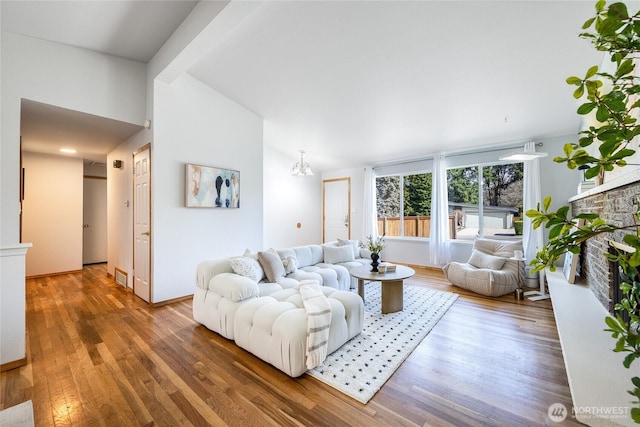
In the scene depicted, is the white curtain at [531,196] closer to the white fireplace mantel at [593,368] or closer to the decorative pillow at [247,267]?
the white fireplace mantel at [593,368]

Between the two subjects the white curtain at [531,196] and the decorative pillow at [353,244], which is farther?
the decorative pillow at [353,244]

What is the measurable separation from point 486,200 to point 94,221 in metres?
8.64

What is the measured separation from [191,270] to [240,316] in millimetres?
1888

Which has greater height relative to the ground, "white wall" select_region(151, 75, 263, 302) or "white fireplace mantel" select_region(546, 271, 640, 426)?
"white wall" select_region(151, 75, 263, 302)

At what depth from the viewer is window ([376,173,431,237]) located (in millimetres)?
5914

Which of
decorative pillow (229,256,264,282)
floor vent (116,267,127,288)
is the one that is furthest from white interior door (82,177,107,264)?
decorative pillow (229,256,264,282)

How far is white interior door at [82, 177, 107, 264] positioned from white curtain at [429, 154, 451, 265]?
7603 mm

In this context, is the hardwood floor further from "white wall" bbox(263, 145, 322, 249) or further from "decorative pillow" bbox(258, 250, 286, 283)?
"white wall" bbox(263, 145, 322, 249)

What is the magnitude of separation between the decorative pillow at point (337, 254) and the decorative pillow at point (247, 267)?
1.48 meters

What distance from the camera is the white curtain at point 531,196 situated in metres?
4.33

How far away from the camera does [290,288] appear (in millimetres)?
2840

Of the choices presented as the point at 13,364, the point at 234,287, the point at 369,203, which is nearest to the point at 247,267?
the point at 234,287

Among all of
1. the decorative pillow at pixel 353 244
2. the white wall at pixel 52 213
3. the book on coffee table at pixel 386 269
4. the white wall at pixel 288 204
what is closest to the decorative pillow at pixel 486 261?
the book on coffee table at pixel 386 269

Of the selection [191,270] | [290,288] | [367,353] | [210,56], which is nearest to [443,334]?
[367,353]
